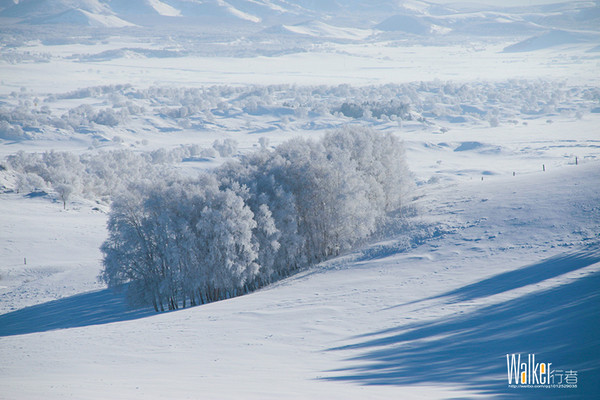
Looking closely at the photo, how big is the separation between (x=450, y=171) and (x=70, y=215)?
71.0 m

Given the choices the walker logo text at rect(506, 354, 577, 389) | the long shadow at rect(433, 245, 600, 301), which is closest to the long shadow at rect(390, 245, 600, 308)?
the long shadow at rect(433, 245, 600, 301)

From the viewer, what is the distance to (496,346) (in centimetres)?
1938

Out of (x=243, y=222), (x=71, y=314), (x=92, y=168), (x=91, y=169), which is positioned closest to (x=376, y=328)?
(x=243, y=222)

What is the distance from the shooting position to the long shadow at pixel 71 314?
3391cm

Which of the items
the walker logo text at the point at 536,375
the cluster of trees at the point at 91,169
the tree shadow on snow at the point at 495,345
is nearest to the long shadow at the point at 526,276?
the tree shadow on snow at the point at 495,345

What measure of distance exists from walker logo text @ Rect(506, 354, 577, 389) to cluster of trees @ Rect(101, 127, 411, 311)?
71.1ft

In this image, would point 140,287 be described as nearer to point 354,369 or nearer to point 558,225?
point 354,369

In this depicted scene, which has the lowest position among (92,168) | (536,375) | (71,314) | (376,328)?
(71,314)

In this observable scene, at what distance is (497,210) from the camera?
135ft

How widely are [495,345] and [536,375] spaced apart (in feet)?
10.9

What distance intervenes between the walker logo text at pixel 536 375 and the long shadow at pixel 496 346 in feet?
0.77

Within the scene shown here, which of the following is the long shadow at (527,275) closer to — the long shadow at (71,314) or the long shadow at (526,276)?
the long shadow at (526,276)

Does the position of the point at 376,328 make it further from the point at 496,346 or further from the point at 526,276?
the point at 526,276

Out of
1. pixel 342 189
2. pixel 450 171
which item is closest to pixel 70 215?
pixel 342 189
